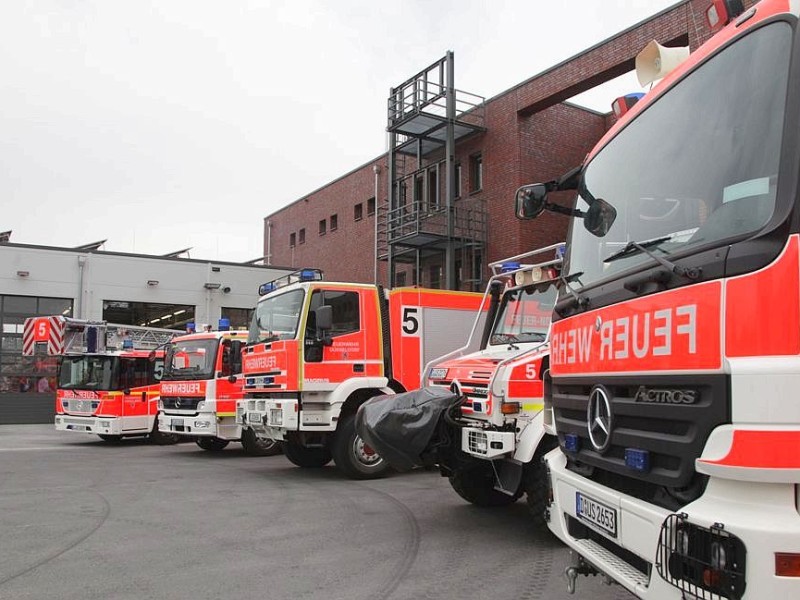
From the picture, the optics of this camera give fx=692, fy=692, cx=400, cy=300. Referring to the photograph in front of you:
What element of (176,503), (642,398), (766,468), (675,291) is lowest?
(176,503)

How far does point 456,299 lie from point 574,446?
707 cm

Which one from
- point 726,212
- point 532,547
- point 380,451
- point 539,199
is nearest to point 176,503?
point 380,451

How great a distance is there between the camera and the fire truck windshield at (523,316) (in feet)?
24.2

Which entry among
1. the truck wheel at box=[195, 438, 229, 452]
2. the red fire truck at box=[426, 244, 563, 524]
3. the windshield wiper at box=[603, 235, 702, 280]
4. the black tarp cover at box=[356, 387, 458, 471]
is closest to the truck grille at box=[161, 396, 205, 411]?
the truck wheel at box=[195, 438, 229, 452]

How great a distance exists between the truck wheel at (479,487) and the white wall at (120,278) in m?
20.7

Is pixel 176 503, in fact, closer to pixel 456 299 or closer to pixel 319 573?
pixel 319 573

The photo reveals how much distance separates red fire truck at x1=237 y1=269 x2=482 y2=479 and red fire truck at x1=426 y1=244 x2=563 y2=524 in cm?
231

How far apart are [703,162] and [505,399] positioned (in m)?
3.54

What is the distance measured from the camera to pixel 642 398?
2.97 meters

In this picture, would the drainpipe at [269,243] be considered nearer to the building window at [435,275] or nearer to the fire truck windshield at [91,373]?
the building window at [435,275]

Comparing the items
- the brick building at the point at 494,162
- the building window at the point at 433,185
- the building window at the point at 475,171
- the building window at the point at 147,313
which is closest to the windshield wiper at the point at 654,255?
the brick building at the point at 494,162

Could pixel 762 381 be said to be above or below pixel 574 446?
above

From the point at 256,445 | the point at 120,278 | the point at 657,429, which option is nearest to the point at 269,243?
the point at 120,278

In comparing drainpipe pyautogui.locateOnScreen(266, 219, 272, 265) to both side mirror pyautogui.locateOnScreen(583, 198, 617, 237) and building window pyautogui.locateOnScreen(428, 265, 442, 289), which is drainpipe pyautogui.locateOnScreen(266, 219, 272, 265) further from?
side mirror pyautogui.locateOnScreen(583, 198, 617, 237)
